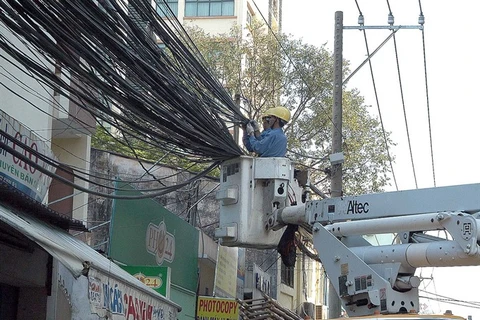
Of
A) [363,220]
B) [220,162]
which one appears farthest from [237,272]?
[363,220]

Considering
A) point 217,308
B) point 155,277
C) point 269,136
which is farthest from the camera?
point 217,308

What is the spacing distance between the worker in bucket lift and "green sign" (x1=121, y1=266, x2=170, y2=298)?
383 cm

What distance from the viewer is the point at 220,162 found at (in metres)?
12.8

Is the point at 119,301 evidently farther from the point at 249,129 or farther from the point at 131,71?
the point at 249,129

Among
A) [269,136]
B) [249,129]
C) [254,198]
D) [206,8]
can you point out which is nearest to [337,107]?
[249,129]

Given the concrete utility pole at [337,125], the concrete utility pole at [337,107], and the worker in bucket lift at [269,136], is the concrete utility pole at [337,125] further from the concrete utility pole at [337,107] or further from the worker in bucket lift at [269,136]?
the worker in bucket lift at [269,136]

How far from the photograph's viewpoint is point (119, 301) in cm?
979

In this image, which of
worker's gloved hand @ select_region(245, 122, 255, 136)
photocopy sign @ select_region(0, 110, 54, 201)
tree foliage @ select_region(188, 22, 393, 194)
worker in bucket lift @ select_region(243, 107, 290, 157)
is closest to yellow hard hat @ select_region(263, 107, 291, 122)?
worker in bucket lift @ select_region(243, 107, 290, 157)

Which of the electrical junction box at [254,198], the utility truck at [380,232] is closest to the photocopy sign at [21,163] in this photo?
the electrical junction box at [254,198]

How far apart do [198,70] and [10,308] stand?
382 cm

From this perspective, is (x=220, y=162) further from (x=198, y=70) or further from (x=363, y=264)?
(x=363, y=264)

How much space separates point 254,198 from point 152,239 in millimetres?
5009

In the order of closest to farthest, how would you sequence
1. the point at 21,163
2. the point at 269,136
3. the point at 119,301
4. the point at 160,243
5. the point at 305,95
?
the point at 119,301
the point at 21,163
the point at 269,136
the point at 160,243
the point at 305,95

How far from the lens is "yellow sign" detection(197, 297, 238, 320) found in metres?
18.1
